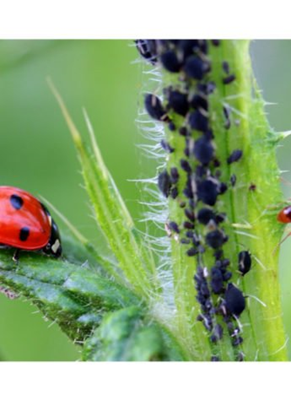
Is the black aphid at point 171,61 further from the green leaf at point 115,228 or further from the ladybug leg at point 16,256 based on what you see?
the ladybug leg at point 16,256

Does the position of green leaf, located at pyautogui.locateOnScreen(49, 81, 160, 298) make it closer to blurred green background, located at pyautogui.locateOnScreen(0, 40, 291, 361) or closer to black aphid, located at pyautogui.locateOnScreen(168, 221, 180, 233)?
black aphid, located at pyautogui.locateOnScreen(168, 221, 180, 233)

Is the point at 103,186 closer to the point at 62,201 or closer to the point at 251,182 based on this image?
the point at 251,182

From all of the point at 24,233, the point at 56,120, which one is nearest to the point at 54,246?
the point at 24,233

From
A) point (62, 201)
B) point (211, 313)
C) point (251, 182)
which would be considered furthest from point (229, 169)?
point (62, 201)

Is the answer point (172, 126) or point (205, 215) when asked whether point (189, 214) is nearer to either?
point (205, 215)

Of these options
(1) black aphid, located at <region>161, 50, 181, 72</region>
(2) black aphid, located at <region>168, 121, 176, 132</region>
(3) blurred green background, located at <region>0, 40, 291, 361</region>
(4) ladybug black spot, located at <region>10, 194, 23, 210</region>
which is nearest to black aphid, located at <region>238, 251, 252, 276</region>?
(2) black aphid, located at <region>168, 121, 176, 132</region>

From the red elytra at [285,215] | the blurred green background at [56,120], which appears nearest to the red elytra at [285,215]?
the red elytra at [285,215]

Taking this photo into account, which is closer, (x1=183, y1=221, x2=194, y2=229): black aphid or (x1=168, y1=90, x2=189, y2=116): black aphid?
(x1=168, y1=90, x2=189, y2=116): black aphid
